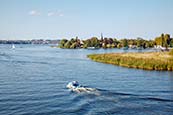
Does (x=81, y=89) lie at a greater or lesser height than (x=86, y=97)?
greater

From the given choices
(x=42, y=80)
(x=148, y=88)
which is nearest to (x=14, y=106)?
(x=42, y=80)

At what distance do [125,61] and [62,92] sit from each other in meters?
37.8

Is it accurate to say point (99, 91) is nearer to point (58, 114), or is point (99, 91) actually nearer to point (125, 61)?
point (58, 114)

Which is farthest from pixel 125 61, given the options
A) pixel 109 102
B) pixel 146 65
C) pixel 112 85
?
pixel 109 102

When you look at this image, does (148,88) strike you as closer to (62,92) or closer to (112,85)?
(112,85)

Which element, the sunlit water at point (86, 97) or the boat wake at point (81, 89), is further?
the boat wake at point (81, 89)

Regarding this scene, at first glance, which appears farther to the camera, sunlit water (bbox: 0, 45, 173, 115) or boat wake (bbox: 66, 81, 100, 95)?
boat wake (bbox: 66, 81, 100, 95)

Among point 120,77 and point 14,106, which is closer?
point 14,106

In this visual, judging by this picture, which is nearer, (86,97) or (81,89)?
(86,97)

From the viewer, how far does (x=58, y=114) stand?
2695 centimetres

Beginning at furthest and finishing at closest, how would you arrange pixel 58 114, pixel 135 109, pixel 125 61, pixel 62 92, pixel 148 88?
pixel 125 61 → pixel 148 88 → pixel 62 92 → pixel 135 109 → pixel 58 114

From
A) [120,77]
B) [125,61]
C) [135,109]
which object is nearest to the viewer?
[135,109]

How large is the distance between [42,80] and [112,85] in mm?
11194

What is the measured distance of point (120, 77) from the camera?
164 feet
